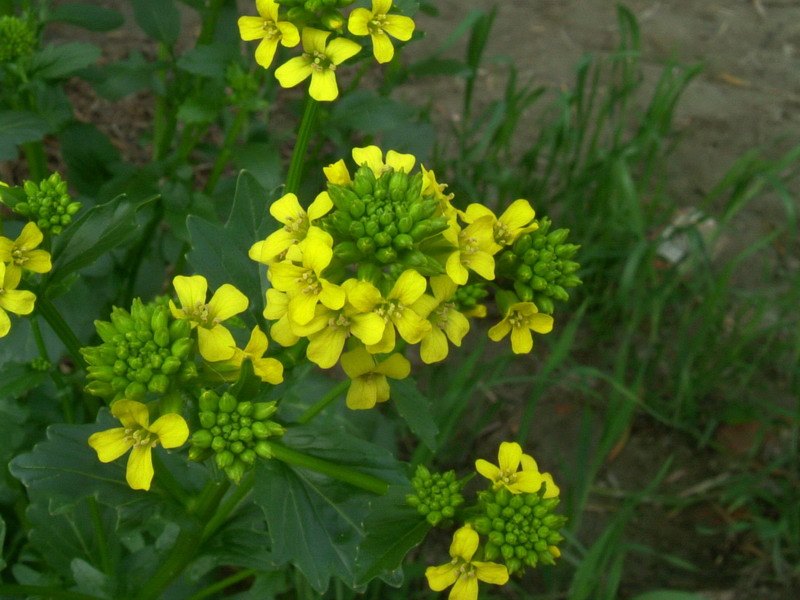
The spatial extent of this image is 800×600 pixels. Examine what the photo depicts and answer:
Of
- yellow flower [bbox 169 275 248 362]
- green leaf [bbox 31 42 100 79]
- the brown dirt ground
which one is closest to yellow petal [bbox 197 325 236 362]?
yellow flower [bbox 169 275 248 362]

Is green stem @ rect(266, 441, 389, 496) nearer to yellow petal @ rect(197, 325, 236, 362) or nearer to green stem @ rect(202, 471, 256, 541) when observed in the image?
green stem @ rect(202, 471, 256, 541)

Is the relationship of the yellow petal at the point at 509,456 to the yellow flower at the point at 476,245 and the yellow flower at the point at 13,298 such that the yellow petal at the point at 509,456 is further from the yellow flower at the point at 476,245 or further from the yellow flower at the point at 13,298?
the yellow flower at the point at 13,298

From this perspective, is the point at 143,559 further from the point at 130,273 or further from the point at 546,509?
the point at 546,509

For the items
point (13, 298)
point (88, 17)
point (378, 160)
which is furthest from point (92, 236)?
point (88, 17)

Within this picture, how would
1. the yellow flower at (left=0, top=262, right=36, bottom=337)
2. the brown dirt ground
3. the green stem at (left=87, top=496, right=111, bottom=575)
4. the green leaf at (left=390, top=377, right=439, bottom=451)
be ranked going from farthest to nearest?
the brown dirt ground
the green stem at (left=87, top=496, right=111, bottom=575)
the green leaf at (left=390, top=377, right=439, bottom=451)
the yellow flower at (left=0, top=262, right=36, bottom=337)

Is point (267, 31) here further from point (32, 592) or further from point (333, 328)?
point (32, 592)

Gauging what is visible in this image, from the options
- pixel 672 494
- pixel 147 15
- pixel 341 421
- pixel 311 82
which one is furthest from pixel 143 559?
pixel 672 494

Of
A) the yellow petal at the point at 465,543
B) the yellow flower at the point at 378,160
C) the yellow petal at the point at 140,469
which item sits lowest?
the yellow petal at the point at 465,543

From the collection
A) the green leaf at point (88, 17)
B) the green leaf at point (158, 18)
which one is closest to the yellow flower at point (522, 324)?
the green leaf at point (158, 18)
